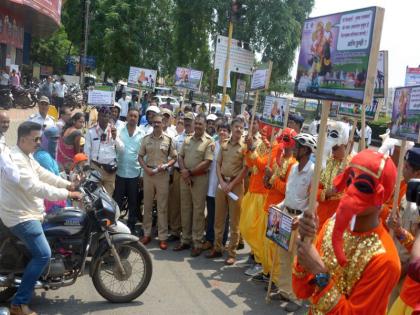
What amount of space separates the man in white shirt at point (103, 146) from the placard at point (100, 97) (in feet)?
5.41

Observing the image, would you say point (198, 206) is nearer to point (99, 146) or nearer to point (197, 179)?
point (197, 179)

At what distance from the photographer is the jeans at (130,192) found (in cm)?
696

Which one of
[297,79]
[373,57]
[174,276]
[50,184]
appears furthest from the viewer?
[174,276]

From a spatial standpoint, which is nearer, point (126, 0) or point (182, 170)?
point (182, 170)

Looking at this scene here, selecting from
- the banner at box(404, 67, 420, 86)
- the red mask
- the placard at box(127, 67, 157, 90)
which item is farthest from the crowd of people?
the placard at box(127, 67, 157, 90)

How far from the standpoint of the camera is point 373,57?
7.01 ft

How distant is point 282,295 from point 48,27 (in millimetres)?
24377

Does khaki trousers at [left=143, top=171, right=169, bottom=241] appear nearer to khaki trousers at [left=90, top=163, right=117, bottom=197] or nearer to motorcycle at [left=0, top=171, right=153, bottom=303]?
khaki trousers at [left=90, top=163, right=117, bottom=197]

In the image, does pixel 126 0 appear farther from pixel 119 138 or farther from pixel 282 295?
pixel 282 295

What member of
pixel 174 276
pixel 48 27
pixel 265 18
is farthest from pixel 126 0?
pixel 174 276

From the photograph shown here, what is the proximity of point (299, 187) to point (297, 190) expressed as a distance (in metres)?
0.04

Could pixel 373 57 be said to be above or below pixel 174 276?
above

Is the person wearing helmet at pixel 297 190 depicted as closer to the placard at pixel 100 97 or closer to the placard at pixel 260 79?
the placard at pixel 260 79

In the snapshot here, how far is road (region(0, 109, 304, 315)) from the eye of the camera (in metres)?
4.67
